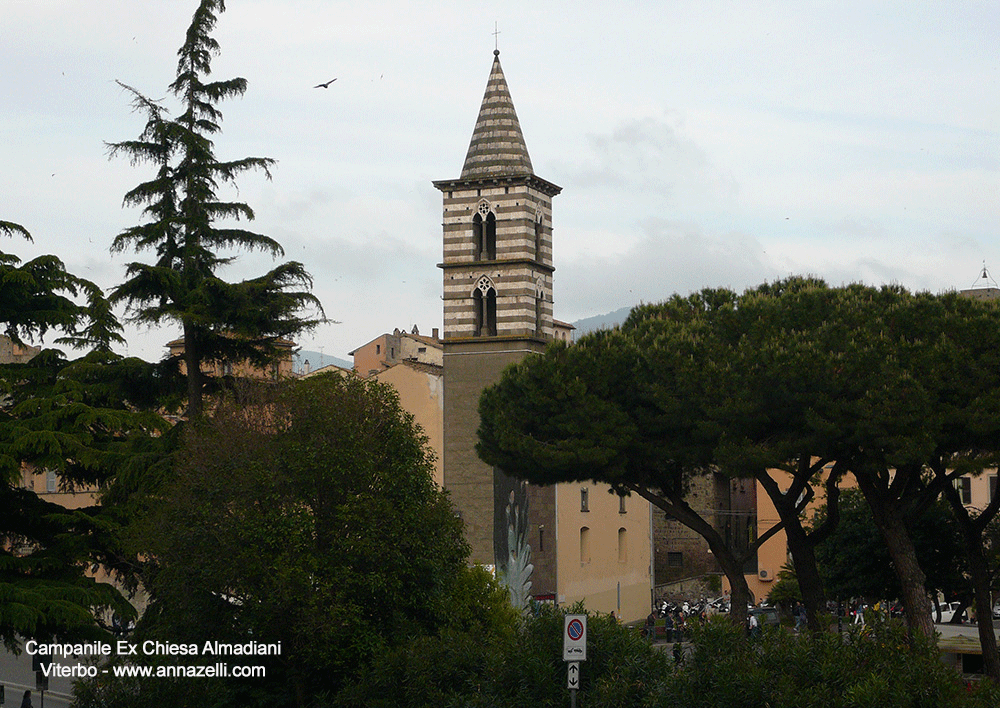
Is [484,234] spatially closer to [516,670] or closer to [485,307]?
[485,307]

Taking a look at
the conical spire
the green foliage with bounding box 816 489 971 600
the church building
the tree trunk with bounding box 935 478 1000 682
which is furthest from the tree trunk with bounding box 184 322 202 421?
the conical spire

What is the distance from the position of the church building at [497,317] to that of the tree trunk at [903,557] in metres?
19.9

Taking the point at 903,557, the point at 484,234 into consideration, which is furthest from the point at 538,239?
the point at 903,557

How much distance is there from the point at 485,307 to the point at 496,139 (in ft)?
20.6

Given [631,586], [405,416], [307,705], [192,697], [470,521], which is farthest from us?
[631,586]

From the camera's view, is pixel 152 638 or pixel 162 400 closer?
pixel 152 638

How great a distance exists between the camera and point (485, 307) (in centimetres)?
4766

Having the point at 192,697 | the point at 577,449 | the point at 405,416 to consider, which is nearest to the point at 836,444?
the point at 577,449

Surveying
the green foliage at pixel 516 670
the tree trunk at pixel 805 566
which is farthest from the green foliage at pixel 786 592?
the green foliage at pixel 516 670

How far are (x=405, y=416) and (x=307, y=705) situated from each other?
217 inches

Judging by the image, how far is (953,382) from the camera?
25297 mm

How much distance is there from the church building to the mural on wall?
1.4 inches

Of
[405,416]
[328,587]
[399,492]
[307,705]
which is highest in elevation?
[405,416]

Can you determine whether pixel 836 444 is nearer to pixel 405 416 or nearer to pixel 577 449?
pixel 577 449
